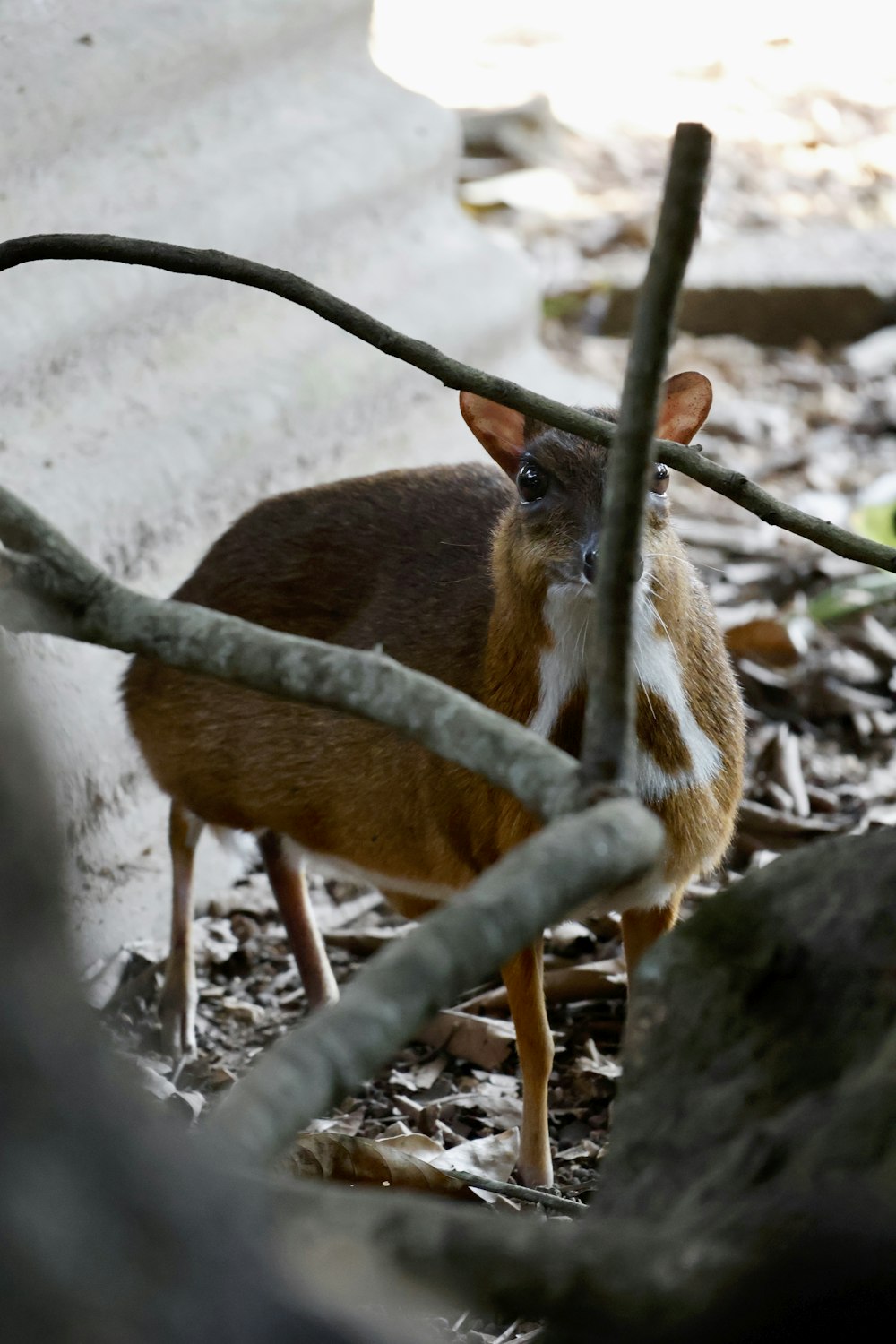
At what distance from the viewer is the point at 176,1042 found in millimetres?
3947

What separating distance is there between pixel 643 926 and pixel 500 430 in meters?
1.11

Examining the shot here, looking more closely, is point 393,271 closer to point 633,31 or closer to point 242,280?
point 242,280

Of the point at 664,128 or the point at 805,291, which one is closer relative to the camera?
the point at 805,291

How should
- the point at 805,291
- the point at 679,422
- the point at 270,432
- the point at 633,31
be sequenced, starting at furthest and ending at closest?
1. the point at 633,31
2. the point at 805,291
3. the point at 270,432
4. the point at 679,422

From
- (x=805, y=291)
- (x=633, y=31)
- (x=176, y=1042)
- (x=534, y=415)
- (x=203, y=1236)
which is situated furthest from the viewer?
(x=633, y=31)

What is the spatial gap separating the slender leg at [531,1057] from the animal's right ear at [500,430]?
105 cm

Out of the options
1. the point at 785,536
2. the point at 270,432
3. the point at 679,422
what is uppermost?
the point at 679,422

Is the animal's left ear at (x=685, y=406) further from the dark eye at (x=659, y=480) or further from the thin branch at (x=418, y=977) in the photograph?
the thin branch at (x=418, y=977)

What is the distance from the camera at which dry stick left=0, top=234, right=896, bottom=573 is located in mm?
2541

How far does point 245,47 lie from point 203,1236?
478cm

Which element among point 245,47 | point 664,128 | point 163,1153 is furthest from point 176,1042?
point 664,128

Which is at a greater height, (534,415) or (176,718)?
(534,415)

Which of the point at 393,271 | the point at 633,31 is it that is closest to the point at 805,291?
the point at 393,271

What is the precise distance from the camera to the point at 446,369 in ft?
8.33
